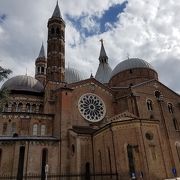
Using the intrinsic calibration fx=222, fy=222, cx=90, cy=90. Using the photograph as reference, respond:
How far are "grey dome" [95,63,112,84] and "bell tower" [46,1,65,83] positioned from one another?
1784cm

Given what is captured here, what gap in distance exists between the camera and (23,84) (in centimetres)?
3544

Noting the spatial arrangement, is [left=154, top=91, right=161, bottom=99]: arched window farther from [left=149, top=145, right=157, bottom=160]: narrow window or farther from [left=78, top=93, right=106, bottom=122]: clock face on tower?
[left=149, top=145, right=157, bottom=160]: narrow window

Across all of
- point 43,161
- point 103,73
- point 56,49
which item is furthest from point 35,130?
point 103,73

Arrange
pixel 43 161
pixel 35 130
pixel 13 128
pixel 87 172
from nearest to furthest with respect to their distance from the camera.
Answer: pixel 87 172
pixel 43 161
pixel 13 128
pixel 35 130

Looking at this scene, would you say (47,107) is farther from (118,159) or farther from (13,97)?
(118,159)

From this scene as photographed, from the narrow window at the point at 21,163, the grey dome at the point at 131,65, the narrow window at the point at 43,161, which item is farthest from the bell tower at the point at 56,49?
the grey dome at the point at 131,65

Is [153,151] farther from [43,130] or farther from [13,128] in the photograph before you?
[13,128]

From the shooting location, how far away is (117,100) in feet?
106

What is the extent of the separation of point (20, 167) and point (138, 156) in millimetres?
12312

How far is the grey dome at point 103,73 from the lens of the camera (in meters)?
51.7

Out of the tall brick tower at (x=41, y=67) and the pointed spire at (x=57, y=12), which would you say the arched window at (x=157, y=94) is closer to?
the pointed spire at (x=57, y=12)

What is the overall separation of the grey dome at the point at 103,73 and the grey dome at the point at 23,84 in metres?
18.5

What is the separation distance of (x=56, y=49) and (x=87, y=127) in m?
13.6

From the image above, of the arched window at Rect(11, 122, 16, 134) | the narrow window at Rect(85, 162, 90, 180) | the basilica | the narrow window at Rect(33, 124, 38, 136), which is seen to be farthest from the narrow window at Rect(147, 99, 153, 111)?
the arched window at Rect(11, 122, 16, 134)
